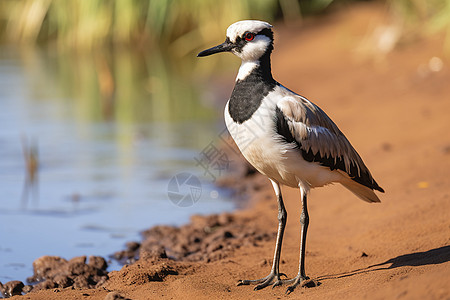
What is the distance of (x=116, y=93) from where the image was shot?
11.0 metres

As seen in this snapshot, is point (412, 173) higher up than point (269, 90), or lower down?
lower down

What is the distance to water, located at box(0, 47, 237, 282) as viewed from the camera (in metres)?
5.38

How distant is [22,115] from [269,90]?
239 inches

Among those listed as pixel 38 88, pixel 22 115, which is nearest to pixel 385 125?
pixel 22 115

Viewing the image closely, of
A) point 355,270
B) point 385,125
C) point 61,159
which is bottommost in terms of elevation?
point 355,270

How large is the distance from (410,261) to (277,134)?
107cm

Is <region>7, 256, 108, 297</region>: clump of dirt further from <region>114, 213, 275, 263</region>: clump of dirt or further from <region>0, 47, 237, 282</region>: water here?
<region>114, 213, 275, 263</region>: clump of dirt

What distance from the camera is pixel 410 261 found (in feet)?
13.1

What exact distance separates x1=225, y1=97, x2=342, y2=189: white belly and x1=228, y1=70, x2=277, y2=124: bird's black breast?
0.03m

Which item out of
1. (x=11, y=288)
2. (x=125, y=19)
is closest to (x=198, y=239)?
(x=11, y=288)

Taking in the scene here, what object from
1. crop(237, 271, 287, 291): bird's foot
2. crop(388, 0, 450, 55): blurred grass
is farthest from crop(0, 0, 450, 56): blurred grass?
crop(237, 271, 287, 291): bird's foot

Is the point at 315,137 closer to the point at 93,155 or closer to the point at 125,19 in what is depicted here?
the point at 93,155

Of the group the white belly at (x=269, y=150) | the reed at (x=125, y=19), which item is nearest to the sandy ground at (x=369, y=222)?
the white belly at (x=269, y=150)

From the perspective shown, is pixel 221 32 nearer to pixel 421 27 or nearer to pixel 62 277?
pixel 421 27
